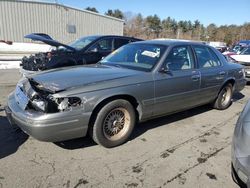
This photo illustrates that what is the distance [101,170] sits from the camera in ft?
11.4

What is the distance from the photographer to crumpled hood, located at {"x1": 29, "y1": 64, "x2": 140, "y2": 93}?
368 centimetres

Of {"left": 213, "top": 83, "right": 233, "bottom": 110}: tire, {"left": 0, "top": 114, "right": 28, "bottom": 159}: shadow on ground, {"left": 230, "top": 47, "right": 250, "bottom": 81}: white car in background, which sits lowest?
{"left": 0, "top": 114, "right": 28, "bottom": 159}: shadow on ground

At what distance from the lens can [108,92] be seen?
12.6ft

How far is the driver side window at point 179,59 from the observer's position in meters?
4.77

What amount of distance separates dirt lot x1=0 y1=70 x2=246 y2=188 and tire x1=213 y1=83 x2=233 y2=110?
4.09 ft

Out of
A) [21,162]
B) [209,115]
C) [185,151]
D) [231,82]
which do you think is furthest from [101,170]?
[231,82]

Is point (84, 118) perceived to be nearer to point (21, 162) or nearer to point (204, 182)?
point (21, 162)

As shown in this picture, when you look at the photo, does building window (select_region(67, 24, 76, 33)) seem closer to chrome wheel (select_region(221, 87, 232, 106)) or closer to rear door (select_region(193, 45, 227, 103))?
chrome wheel (select_region(221, 87, 232, 106))

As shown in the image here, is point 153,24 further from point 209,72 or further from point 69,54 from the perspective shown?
point 209,72

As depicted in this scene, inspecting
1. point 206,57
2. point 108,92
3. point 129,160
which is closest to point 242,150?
point 129,160

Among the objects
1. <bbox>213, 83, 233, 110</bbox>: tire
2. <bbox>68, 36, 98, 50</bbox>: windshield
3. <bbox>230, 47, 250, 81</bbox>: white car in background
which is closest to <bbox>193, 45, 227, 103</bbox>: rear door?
<bbox>213, 83, 233, 110</bbox>: tire

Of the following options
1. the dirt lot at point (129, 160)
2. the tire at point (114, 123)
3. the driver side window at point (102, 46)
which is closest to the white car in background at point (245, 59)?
the driver side window at point (102, 46)

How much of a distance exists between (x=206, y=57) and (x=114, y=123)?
266 cm

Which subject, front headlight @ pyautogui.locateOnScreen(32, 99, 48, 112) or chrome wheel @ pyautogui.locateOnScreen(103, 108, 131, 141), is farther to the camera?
chrome wheel @ pyautogui.locateOnScreen(103, 108, 131, 141)
